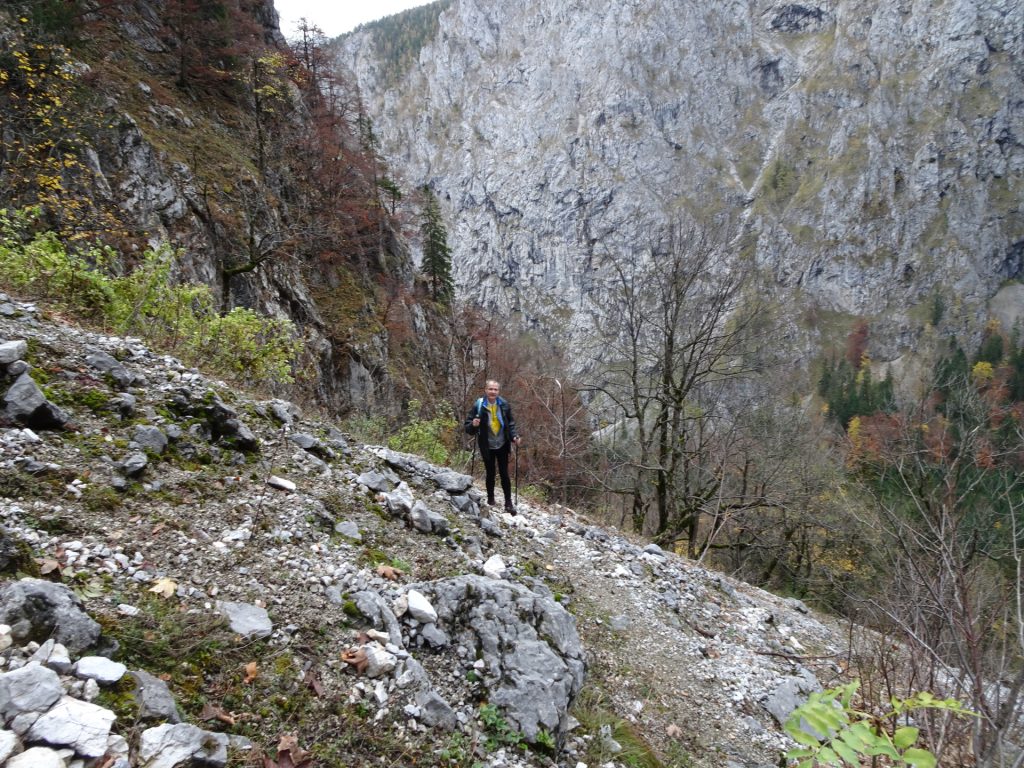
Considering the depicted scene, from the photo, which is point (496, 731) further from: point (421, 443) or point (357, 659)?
point (421, 443)

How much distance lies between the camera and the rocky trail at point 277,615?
8.34 feet

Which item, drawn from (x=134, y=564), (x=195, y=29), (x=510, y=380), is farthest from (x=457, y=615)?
(x=195, y=29)

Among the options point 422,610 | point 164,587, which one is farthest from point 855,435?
point 164,587

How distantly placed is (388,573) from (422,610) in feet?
2.05

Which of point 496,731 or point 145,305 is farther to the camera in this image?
point 145,305

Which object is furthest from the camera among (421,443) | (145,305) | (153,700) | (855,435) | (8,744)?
(855,435)

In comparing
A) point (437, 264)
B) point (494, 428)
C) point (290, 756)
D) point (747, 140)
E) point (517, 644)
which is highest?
point (747, 140)

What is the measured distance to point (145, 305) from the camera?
23.8ft

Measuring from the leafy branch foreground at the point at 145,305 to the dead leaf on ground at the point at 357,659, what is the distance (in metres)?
5.01

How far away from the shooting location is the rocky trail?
2.54 m

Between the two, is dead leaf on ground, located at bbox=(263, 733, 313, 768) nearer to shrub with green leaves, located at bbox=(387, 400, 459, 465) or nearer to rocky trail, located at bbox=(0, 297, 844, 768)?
rocky trail, located at bbox=(0, 297, 844, 768)

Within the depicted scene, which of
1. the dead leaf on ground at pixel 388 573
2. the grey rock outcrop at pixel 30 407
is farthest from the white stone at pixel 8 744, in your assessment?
the grey rock outcrop at pixel 30 407

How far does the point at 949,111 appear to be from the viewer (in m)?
117

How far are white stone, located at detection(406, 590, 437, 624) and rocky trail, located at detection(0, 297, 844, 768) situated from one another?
0.02 metres
